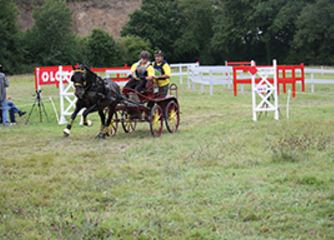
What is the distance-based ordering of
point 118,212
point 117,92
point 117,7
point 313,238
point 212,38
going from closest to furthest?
point 313,238 < point 118,212 < point 117,92 < point 212,38 < point 117,7

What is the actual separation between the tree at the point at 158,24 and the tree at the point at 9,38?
13092mm

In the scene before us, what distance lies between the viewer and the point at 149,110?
13.5 meters

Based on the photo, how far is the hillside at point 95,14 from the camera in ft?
260

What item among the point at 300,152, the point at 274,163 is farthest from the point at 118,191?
the point at 300,152

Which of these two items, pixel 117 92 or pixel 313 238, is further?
pixel 117 92

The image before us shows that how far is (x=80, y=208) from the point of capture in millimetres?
7191

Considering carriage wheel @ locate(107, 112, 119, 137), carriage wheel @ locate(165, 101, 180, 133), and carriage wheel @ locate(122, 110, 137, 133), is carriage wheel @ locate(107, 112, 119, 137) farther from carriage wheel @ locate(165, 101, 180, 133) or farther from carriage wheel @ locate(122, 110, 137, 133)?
carriage wheel @ locate(165, 101, 180, 133)

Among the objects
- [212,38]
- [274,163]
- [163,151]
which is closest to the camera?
[274,163]

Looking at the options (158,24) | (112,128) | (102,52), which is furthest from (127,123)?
(158,24)

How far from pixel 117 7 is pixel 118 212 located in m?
78.9

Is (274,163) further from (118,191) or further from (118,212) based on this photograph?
(118,212)

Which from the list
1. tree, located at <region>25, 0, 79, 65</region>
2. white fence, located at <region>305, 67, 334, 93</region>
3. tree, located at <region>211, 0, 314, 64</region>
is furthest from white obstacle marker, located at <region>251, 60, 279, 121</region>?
tree, located at <region>25, 0, 79, 65</region>

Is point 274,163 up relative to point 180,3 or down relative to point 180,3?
down

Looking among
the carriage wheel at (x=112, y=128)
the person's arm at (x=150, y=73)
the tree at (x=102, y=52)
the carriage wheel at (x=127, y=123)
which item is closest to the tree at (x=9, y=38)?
the tree at (x=102, y=52)
